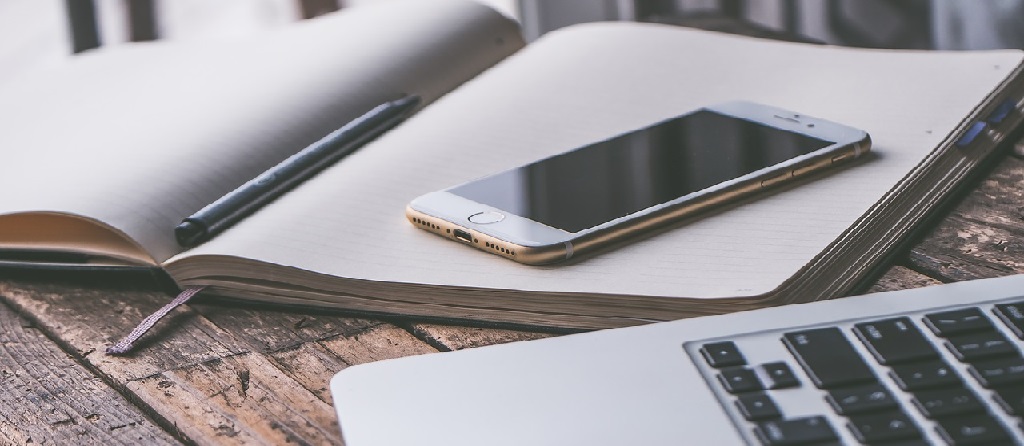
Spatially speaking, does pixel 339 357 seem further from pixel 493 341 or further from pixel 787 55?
pixel 787 55

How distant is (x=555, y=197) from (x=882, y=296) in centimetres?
19

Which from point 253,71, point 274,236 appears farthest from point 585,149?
point 253,71

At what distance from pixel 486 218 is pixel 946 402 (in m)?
0.27

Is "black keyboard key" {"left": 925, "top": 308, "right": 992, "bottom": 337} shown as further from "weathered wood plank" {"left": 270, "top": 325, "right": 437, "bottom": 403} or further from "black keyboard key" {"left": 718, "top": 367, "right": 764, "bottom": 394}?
"weathered wood plank" {"left": 270, "top": 325, "right": 437, "bottom": 403}

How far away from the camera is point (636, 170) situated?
62 cm

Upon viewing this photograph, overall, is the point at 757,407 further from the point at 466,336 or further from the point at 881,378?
the point at 466,336

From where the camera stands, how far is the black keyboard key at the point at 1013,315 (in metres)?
0.42

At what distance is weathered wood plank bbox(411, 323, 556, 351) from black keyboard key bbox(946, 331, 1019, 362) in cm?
18

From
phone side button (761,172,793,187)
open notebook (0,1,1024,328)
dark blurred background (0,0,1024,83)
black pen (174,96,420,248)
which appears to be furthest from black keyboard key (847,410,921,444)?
dark blurred background (0,0,1024,83)

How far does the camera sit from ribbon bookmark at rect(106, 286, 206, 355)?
1.72 ft

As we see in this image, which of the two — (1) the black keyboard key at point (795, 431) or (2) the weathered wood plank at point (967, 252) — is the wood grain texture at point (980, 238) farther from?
(1) the black keyboard key at point (795, 431)

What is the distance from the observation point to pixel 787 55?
2.70 ft

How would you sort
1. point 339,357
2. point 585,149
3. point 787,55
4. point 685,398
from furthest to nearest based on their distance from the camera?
point 787,55
point 585,149
point 339,357
point 685,398

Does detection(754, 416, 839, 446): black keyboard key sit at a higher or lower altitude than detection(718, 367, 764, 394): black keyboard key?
lower
